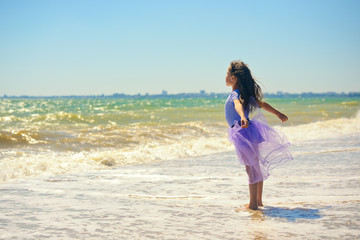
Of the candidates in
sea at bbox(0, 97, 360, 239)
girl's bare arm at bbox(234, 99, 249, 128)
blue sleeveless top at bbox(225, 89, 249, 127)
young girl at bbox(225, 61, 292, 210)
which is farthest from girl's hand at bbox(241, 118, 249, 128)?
sea at bbox(0, 97, 360, 239)

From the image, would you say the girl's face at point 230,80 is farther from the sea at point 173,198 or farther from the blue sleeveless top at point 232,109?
the sea at point 173,198

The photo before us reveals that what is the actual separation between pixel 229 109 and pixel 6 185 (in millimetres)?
3544

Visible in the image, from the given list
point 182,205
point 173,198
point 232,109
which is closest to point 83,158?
point 173,198

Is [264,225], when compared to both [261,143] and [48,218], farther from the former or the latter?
[48,218]

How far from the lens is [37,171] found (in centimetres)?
680

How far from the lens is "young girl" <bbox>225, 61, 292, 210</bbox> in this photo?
406cm

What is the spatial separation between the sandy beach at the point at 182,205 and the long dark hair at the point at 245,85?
1.17m

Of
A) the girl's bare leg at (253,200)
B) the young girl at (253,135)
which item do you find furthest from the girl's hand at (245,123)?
the girl's bare leg at (253,200)

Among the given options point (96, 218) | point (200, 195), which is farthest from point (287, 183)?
point (96, 218)

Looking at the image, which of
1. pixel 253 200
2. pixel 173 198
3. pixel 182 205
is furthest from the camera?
pixel 173 198

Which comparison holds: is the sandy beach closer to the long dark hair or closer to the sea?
the sea

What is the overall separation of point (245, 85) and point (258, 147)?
2.24ft

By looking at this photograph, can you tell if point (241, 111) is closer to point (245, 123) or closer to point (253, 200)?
point (245, 123)

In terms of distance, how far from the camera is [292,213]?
3.84 metres
